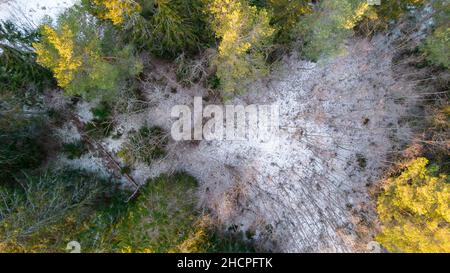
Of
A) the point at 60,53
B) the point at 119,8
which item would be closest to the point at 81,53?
the point at 60,53

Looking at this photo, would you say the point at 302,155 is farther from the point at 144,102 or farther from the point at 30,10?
the point at 30,10

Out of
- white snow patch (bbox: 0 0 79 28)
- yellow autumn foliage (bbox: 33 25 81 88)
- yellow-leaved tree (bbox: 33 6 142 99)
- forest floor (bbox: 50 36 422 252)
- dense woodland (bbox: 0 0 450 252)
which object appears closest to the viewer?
yellow autumn foliage (bbox: 33 25 81 88)

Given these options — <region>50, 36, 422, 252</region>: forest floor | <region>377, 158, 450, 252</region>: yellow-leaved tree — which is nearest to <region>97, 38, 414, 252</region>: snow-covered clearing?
<region>50, 36, 422, 252</region>: forest floor

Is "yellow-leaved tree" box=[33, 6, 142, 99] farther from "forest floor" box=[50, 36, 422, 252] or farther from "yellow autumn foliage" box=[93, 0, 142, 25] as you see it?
"forest floor" box=[50, 36, 422, 252]

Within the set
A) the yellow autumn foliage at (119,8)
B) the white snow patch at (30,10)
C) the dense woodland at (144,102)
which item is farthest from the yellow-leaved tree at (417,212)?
the white snow patch at (30,10)

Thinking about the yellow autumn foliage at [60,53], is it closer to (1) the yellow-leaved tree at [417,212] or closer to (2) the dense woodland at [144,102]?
(2) the dense woodland at [144,102]

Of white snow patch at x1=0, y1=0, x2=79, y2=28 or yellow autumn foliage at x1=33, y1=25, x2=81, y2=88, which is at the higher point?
white snow patch at x1=0, y1=0, x2=79, y2=28

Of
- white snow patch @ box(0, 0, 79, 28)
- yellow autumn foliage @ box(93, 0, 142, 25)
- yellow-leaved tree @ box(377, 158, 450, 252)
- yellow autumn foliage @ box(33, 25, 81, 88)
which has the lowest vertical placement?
yellow-leaved tree @ box(377, 158, 450, 252)
